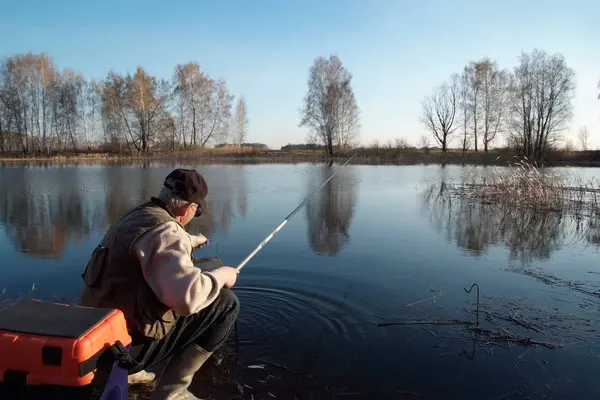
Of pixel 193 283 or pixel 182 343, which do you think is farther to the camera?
pixel 182 343

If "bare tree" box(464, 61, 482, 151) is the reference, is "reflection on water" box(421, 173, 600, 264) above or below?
below

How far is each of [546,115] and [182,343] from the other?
40162 millimetres

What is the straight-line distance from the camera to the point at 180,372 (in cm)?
257

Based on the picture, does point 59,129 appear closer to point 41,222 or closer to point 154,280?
point 41,222

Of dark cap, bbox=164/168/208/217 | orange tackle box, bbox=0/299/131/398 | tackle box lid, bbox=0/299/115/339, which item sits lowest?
orange tackle box, bbox=0/299/131/398

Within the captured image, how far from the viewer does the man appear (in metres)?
2.03

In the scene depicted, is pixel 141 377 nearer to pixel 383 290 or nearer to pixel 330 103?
pixel 383 290

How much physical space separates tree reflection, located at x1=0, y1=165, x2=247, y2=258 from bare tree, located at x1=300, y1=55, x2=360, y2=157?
25452mm

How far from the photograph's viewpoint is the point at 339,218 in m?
9.55

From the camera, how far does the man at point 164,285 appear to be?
79.7 inches

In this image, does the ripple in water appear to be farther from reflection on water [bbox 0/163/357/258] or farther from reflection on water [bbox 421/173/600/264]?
reflection on water [bbox 421/173/600/264]

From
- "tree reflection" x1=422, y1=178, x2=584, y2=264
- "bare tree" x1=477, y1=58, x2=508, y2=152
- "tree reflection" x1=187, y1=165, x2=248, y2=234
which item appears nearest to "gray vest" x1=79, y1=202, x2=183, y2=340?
"tree reflection" x1=422, y1=178, x2=584, y2=264

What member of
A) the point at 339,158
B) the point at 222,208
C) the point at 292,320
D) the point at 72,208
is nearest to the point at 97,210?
the point at 72,208

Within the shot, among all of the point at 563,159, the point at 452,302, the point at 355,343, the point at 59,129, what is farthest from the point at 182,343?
the point at 59,129
